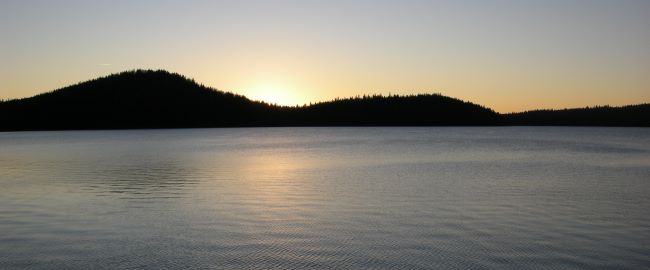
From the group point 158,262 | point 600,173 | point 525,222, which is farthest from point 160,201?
point 600,173

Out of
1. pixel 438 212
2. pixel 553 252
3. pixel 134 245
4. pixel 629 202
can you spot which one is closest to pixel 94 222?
pixel 134 245

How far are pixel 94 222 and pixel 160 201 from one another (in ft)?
21.2

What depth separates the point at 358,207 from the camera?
81.9 feet

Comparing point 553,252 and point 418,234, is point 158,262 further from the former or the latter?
point 553,252

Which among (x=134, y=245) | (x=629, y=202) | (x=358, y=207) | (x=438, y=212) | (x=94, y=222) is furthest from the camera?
(x=629, y=202)

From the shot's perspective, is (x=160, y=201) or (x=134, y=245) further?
(x=160, y=201)

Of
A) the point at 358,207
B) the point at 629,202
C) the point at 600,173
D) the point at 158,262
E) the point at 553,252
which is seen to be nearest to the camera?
the point at 158,262

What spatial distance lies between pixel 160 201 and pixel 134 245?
35.8 ft

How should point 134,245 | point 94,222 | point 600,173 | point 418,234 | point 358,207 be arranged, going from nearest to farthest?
point 134,245, point 418,234, point 94,222, point 358,207, point 600,173

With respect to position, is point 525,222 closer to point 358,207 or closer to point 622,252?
point 622,252

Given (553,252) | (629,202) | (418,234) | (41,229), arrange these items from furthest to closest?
(629,202)
(41,229)
(418,234)
(553,252)

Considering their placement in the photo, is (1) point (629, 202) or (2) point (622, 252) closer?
(2) point (622, 252)

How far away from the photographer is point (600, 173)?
46.4 m

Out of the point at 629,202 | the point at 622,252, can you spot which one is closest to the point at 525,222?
the point at 622,252
